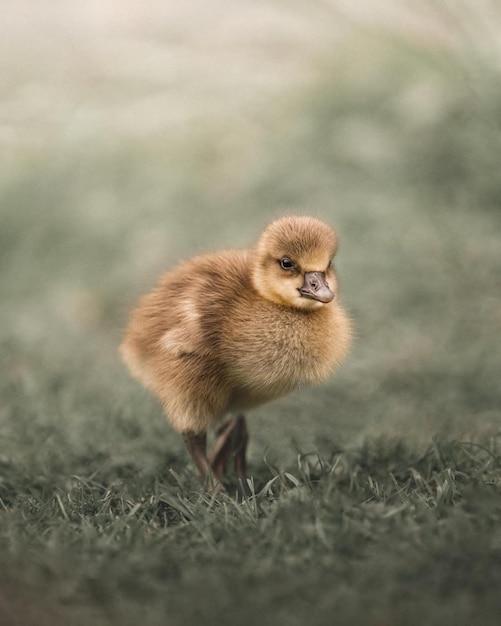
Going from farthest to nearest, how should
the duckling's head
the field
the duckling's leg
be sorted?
the duckling's leg
the duckling's head
the field

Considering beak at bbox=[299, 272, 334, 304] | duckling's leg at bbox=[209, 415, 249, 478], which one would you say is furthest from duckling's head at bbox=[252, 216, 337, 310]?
duckling's leg at bbox=[209, 415, 249, 478]

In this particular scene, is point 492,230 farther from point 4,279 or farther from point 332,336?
point 4,279

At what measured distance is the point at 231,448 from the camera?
267 centimetres

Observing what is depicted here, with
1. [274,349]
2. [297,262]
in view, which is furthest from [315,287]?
[274,349]

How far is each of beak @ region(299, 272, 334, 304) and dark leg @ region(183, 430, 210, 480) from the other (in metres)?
0.48

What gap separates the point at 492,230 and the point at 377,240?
798 millimetres

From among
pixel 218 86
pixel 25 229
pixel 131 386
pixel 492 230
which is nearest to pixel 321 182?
pixel 218 86

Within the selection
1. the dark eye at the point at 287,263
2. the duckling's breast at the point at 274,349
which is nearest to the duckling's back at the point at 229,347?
the duckling's breast at the point at 274,349

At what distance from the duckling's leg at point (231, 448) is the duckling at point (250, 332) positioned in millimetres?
76

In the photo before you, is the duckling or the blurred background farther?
the blurred background

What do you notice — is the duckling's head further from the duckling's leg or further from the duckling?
the duckling's leg

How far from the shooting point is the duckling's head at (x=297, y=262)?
242 centimetres

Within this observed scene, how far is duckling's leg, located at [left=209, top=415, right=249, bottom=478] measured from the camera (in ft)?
8.65

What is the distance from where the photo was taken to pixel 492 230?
4.44 meters
